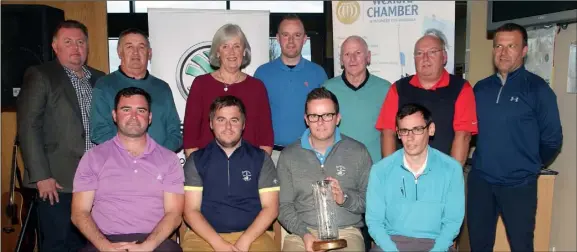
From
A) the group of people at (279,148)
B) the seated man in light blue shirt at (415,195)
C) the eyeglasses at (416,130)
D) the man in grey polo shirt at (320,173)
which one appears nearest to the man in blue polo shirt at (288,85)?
the group of people at (279,148)

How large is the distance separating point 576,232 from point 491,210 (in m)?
0.88

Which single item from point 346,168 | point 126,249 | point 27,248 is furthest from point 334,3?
point 27,248

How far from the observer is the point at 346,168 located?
10.1ft

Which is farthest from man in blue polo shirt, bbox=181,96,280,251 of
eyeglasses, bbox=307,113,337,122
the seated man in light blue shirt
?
A: the seated man in light blue shirt

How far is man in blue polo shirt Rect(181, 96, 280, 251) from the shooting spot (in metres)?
3.00

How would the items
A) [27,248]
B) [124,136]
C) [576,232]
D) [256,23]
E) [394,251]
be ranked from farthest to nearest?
[256,23], [27,248], [576,232], [124,136], [394,251]

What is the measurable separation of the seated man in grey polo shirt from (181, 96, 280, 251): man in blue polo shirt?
4.1 inches

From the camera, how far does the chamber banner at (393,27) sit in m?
4.46

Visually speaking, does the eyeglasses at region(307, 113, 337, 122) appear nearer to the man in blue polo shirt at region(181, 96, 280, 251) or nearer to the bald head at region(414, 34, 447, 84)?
the man in blue polo shirt at region(181, 96, 280, 251)

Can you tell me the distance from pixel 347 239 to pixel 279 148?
3.29 feet

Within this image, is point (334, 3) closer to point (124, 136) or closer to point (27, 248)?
point (124, 136)

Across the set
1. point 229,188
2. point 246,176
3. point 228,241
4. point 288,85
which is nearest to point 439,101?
point 288,85

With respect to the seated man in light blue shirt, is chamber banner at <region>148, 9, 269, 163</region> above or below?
above

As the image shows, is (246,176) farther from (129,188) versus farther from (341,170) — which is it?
(129,188)
